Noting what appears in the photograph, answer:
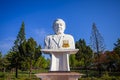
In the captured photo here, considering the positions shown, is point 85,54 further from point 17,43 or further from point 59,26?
point 59,26

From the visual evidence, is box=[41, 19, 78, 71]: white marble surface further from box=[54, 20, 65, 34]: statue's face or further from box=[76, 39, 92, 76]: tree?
box=[76, 39, 92, 76]: tree

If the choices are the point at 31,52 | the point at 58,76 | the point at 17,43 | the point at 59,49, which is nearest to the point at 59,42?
the point at 59,49

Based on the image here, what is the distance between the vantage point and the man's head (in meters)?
8.68

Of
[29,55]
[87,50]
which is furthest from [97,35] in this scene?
[29,55]

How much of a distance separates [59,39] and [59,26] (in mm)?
574

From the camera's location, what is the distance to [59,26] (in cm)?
868

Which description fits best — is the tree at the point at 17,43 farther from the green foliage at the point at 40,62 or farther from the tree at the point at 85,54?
the tree at the point at 85,54

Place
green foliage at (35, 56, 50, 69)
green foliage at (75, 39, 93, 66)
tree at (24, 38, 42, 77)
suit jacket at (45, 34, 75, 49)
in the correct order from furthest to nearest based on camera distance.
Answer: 1. green foliage at (35, 56, 50, 69)
2. green foliage at (75, 39, 93, 66)
3. tree at (24, 38, 42, 77)
4. suit jacket at (45, 34, 75, 49)

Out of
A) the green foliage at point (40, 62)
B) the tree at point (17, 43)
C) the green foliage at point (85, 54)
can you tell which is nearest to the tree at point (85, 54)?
the green foliage at point (85, 54)

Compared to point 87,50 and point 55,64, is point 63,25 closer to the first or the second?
point 55,64

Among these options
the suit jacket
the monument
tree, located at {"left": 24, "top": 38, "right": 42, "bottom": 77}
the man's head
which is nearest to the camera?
the monument

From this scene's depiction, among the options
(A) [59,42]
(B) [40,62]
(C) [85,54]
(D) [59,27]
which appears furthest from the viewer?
(B) [40,62]

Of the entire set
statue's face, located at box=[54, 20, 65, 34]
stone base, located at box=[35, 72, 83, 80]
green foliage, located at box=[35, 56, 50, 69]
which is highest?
statue's face, located at box=[54, 20, 65, 34]

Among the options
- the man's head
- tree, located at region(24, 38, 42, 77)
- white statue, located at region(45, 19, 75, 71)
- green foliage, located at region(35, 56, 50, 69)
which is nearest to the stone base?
white statue, located at region(45, 19, 75, 71)
